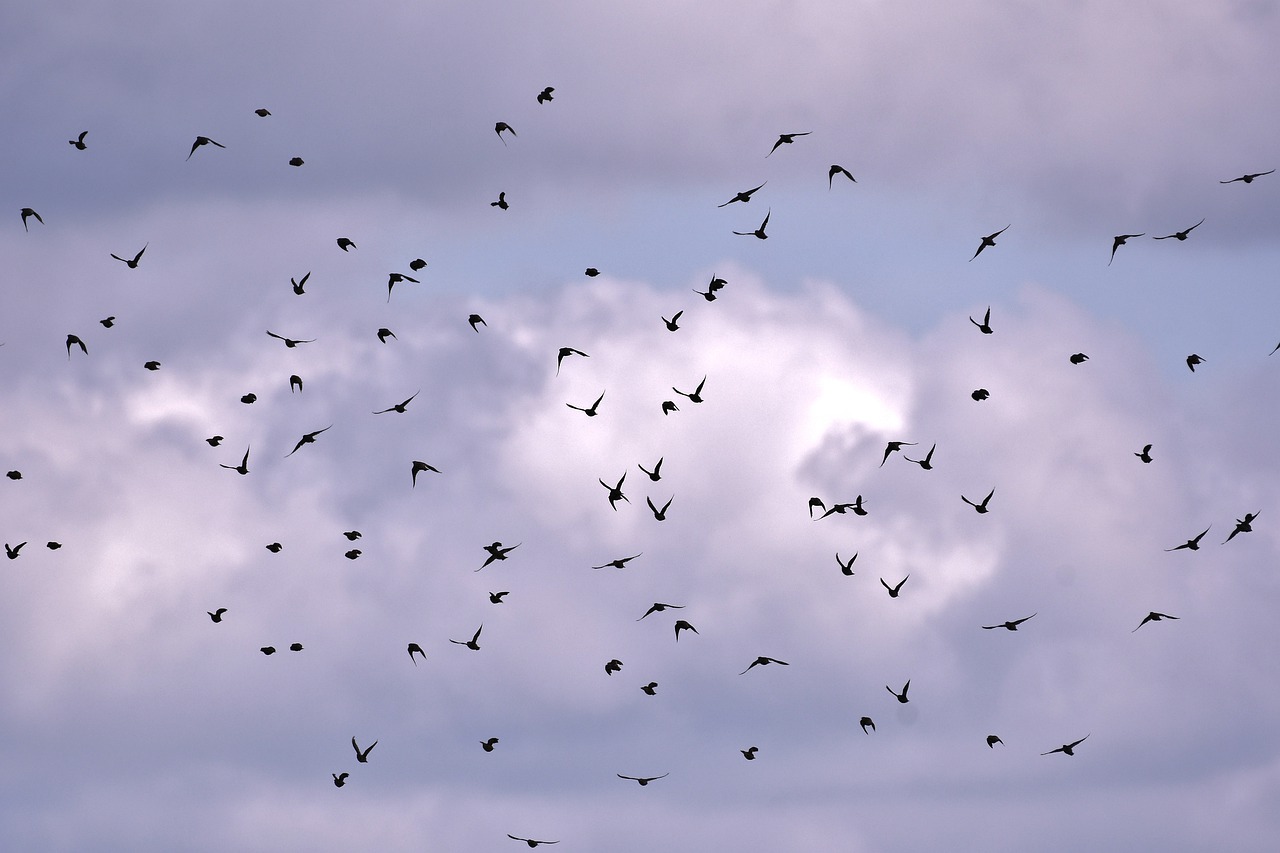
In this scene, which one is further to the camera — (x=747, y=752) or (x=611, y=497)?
(x=747, y=752)

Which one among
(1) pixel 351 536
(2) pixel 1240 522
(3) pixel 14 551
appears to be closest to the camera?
(2) pixel 1240 522

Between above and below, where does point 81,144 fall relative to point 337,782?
above

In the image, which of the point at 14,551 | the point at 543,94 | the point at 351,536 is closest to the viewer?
the point at 543,94

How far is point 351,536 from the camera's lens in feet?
446

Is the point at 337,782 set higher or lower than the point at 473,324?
lower

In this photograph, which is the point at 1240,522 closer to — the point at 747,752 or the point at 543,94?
the point at 747,752

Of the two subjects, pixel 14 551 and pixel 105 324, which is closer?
pixel 105 324

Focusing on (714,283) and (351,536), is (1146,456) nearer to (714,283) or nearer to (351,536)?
(714,283)

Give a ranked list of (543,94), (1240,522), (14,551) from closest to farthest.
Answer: (543,94) < (1240,522) < (14,551)

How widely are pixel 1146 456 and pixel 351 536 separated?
147 feet

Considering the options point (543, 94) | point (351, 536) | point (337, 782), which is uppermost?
point (543, 94)

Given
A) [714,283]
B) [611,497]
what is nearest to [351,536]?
[611,497]

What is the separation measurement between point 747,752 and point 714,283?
31301 millimetres

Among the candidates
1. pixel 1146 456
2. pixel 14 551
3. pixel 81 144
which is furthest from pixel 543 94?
pixel 14 551
